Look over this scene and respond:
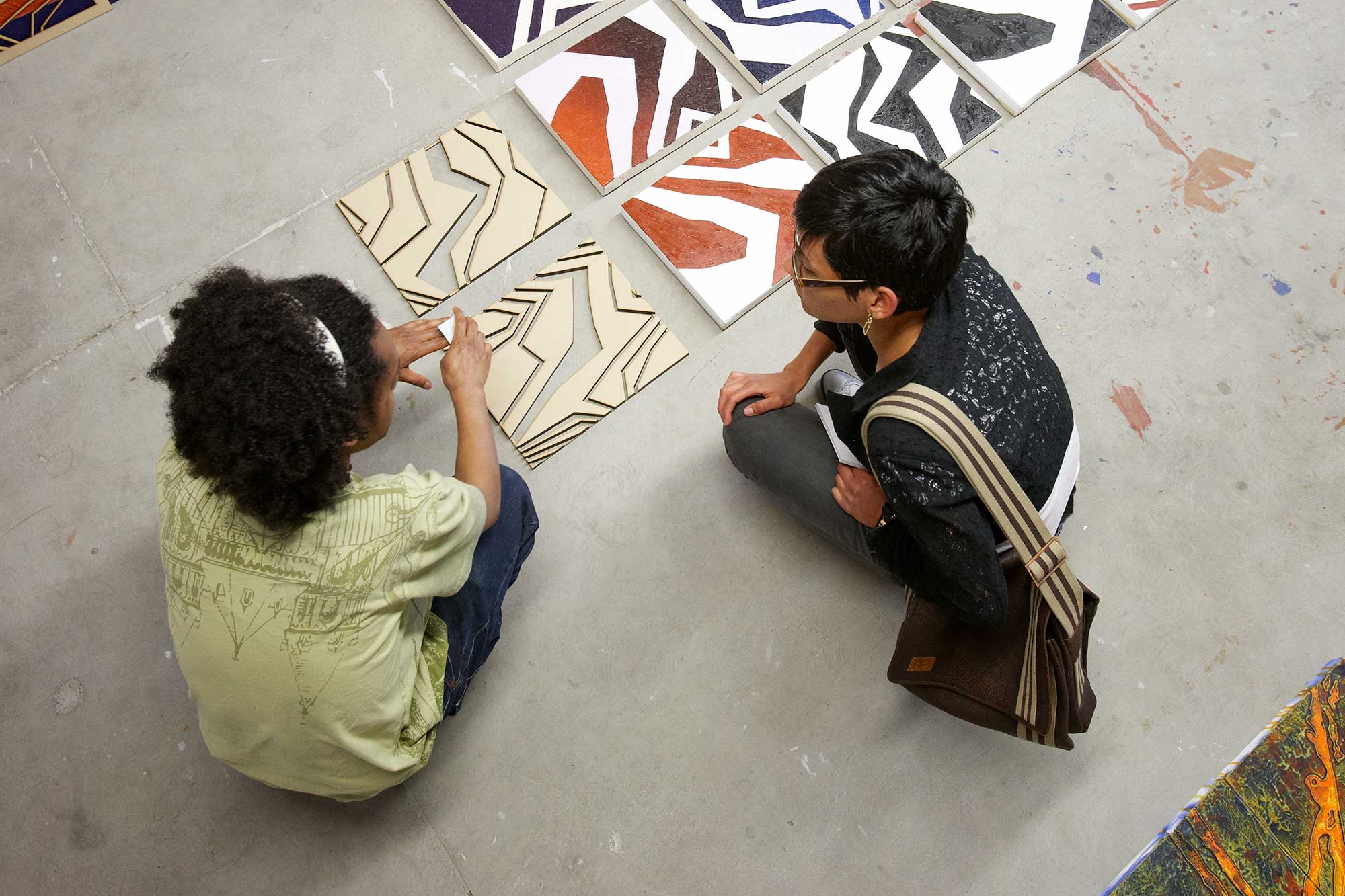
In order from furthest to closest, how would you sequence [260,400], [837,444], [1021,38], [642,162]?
[1021,38], [642,162], [837,444], [260,400]

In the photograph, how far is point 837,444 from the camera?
86.3 inches

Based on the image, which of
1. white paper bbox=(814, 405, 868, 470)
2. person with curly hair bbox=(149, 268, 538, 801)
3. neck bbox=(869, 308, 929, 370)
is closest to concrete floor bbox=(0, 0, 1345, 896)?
white paper bbox=(814, 405, 868, 470)

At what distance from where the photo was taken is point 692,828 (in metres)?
2.27

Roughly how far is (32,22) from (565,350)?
2140mm

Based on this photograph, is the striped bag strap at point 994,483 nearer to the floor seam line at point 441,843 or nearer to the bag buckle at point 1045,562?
the bag buckle at point 1045,562

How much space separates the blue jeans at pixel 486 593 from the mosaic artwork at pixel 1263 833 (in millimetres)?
1466

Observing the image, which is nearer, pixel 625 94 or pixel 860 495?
pixel 860 495

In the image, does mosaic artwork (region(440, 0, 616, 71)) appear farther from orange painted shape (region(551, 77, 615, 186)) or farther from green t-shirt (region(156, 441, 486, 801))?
green t-shirt (region(156, 441, 486, 801))

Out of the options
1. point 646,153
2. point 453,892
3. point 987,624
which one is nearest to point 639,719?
point 453,892

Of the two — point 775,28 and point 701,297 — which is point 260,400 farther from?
point 775,28

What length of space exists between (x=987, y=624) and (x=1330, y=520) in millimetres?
1293

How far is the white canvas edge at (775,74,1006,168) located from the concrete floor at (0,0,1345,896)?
0.13ft

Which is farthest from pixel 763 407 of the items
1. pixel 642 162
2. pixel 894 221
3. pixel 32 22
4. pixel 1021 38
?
pixel 32 22

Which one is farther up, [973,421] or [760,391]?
[973,421]
